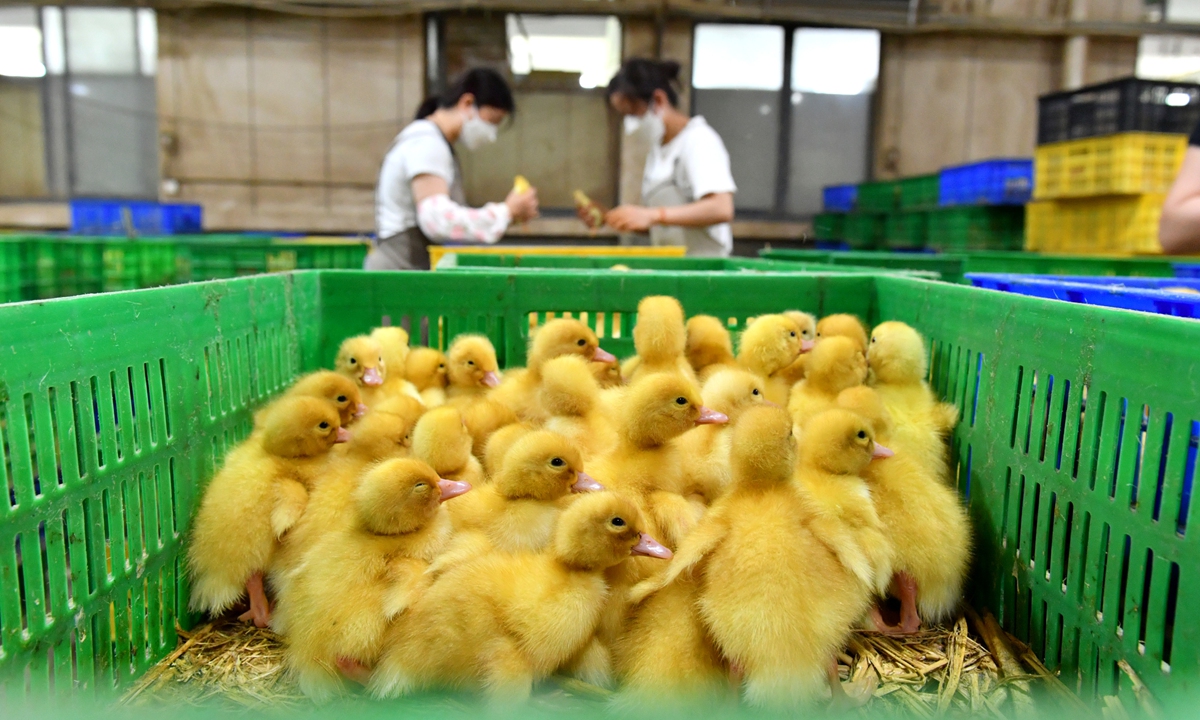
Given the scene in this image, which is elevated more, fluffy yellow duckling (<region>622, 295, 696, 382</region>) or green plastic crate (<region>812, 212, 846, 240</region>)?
green plastic crate (<region>812, 212, 846, 240</region>)

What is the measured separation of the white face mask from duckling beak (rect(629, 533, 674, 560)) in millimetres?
4071

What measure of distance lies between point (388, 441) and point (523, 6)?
10197mm

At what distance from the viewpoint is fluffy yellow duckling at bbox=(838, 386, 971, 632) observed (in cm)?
163

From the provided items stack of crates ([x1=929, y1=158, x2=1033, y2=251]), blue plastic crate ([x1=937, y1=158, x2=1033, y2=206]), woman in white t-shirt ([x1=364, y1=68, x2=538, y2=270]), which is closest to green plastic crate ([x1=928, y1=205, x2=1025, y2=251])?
stack of crates ([x1=929, y1=158, x2=1033, y2=251])

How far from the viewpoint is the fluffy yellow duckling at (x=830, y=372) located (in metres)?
2.09

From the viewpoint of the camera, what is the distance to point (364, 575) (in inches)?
59.1

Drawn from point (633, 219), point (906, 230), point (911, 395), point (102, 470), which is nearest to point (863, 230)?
point (906, 230)

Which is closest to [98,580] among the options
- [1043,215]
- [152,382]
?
[152,382]

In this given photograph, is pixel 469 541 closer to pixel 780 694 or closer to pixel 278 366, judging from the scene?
pixel 780 694

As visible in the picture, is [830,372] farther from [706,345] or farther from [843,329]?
[706,345]

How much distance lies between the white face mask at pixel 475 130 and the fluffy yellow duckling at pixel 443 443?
3607 mm

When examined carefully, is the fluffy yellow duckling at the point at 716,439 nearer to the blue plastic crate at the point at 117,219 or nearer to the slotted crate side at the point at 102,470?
the slotted crate side at the point at 102,470

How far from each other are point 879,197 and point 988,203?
2243mm

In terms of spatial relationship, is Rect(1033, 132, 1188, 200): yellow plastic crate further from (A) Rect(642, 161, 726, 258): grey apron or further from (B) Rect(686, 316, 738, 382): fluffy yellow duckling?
(B) Rect(686, 316, 738, 382): fluffy yellow duckling
